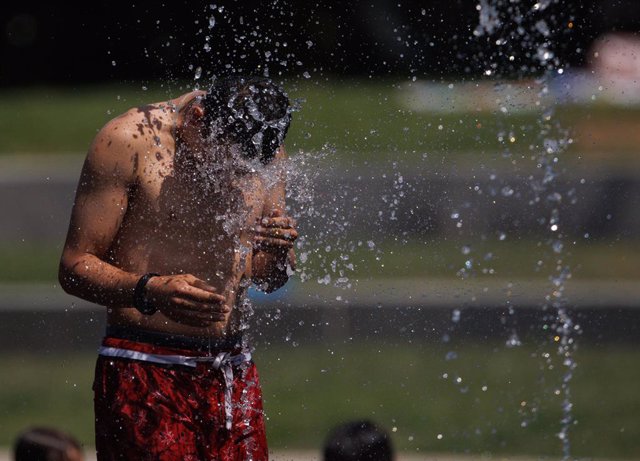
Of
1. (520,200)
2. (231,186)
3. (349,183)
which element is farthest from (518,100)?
(231,186)

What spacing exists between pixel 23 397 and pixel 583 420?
319 centimetres

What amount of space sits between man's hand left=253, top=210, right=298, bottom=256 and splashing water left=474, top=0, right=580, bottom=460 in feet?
15.5

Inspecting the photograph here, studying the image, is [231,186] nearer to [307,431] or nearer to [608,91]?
[307,431]

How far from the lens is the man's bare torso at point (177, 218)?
3625 mm

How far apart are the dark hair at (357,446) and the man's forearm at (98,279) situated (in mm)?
932

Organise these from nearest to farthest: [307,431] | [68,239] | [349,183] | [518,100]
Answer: [68,239], [307,431], [349,183], [518,100]

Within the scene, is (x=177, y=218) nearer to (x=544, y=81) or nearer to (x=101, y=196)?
(x=101, y=196)

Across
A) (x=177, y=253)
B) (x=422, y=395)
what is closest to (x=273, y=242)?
(x=177, y=253)

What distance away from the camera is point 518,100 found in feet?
36.6

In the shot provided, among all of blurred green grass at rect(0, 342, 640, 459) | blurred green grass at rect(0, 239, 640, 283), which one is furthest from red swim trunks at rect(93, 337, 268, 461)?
blurred green grass at rect(0, 239, 640, 283)

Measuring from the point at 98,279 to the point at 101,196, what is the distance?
0.22 m

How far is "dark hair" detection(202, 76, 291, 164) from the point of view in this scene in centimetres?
361

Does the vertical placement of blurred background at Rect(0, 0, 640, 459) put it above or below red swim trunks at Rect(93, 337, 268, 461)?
above

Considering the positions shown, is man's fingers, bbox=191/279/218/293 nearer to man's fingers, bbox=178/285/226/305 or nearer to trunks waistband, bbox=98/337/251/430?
man's fingers, bbox=178/285/226/305
